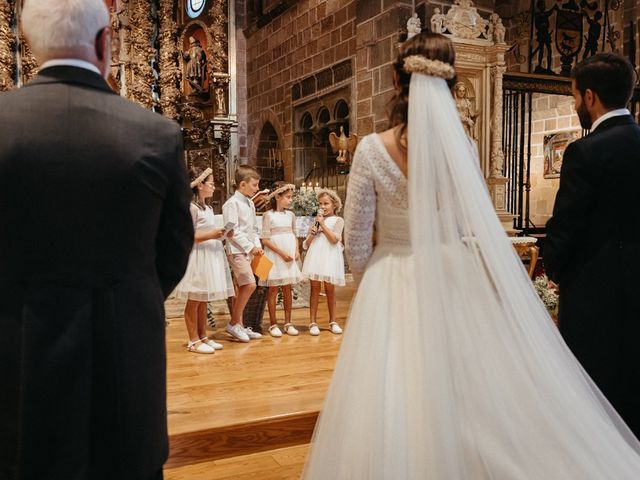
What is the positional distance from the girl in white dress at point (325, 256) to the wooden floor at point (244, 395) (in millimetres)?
407

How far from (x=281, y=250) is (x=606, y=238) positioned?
3205 millimetres

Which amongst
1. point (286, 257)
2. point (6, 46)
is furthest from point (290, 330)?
point (6, 46)

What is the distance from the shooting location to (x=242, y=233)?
4.62 metres

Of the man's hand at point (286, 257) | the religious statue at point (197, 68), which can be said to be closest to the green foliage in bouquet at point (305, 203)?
the man's hand at point (286, 257)

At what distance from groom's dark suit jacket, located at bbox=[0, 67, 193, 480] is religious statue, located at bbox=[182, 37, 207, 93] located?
913cm

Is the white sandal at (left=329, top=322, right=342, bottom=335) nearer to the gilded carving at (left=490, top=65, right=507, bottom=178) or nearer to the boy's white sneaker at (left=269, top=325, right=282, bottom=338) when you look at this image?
the boy's white sneaker at (left=269, top=325, right=282, bottom=338)

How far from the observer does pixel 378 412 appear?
165 cm

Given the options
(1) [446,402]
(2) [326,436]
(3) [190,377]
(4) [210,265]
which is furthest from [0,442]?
(4) [210,265]

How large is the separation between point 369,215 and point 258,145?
29.7 feet

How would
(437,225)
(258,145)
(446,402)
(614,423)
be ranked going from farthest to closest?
1. (258,145)
2. (614,423)
3. (437,225)
4. (446,402)

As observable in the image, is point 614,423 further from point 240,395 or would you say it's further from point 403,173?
point 240,395

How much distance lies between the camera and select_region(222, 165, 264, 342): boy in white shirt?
15.0 ft

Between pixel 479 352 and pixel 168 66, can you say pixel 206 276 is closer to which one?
pixel 479 352

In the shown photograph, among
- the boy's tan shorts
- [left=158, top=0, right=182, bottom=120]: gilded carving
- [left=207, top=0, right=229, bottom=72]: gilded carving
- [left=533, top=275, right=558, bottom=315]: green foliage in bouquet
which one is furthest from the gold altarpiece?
[left=158, top=0, right=182, bottom=120]: gilded carving
